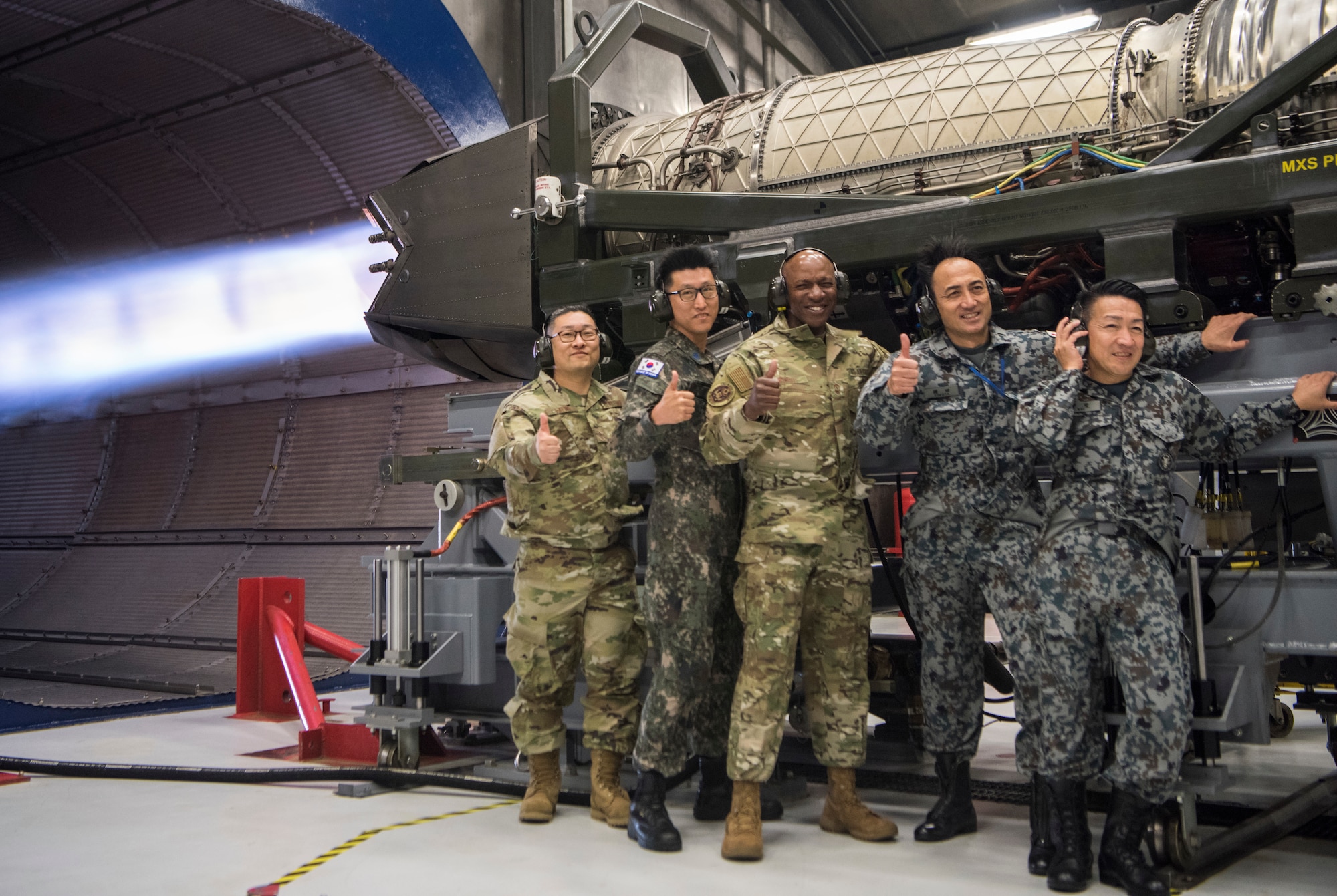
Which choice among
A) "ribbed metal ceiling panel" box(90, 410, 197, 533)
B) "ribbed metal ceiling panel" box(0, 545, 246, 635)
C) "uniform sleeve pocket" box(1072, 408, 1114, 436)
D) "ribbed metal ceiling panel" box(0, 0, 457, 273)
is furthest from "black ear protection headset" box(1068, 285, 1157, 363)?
"ribbed metal ceiling panel" box(90, 410, 197, 533)

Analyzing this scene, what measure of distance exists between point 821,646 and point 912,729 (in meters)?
0.86

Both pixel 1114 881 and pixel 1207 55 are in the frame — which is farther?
pixel 1207 55

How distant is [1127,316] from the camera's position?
9.12 ft

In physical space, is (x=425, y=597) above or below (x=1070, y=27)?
below

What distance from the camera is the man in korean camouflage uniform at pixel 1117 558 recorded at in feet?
8.55

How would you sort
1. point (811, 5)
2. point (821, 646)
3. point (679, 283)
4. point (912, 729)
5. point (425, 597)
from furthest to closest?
1. point (811, 5)
2. point (425, 597)
3. point (912, 729)
4. point (679, 283)
5. point (821, 646)

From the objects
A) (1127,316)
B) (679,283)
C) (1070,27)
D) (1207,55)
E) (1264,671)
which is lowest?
(1264,671)

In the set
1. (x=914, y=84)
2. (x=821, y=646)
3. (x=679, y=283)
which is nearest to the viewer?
(x=821, y=646)

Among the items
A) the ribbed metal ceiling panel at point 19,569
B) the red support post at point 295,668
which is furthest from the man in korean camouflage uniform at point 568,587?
the ribbed metal ceiling panel at point 19,569

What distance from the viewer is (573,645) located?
11.9ft

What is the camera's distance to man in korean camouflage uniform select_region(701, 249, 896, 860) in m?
3.07

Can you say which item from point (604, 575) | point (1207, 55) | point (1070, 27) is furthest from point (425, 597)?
point (1070, 27)

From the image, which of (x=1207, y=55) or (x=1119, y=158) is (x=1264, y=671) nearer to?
(x=1119, y=158)

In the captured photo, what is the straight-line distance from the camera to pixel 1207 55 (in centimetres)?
359
